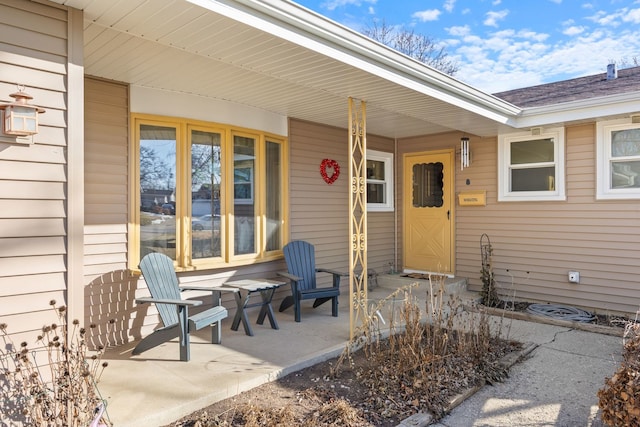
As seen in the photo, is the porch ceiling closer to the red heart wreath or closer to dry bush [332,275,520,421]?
the red heart wreath

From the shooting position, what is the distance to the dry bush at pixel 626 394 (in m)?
2.18

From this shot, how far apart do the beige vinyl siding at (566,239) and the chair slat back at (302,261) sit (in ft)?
8.80

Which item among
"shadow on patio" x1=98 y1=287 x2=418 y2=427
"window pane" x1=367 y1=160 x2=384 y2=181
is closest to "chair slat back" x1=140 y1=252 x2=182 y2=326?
"shadow on patio" x1=98 y1=287 x2=418 y2=427

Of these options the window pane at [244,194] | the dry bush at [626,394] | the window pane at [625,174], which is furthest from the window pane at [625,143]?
the window pane at [244,194]

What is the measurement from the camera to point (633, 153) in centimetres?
518

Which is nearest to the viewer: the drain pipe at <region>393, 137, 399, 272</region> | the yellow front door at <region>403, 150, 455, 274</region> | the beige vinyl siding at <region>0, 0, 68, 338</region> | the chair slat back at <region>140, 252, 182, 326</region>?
the beige vinyl siding at <region>0, 0, 68, 338</region>

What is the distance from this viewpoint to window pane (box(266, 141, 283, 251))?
5504 mm

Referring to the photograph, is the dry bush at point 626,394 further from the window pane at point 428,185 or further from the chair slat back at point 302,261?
the window pane at point 428,185

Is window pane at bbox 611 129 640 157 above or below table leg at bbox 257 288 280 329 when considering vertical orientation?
above

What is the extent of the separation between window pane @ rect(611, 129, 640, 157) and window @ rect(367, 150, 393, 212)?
3.22 m

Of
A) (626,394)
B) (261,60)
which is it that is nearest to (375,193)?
(261,60)

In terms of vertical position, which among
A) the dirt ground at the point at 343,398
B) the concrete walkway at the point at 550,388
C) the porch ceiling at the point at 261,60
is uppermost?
the porch ceiling at the point at 261,60

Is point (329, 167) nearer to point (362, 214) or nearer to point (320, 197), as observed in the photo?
point (320, 197)

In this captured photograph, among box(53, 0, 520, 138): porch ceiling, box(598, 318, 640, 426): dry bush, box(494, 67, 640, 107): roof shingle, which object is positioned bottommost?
box(598, 318, 640, 426): dry bush
